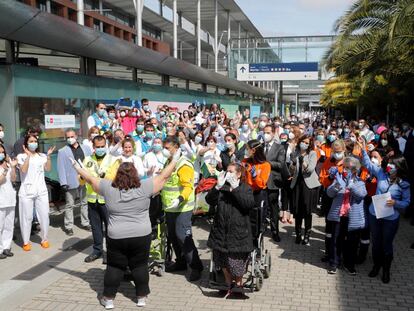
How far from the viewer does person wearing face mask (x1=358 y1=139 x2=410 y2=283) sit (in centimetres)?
585

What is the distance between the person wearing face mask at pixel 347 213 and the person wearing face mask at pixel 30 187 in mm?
4324

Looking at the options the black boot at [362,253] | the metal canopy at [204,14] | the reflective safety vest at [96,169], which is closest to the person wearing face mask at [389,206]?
the black boot at [362,253]

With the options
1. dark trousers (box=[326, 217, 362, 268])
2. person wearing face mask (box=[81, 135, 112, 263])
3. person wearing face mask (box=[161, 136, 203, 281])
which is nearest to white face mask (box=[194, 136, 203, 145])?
person wearing face mask (box=[81, 135, 112, 263])

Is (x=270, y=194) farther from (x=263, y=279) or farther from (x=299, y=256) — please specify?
(x=263, y=279)

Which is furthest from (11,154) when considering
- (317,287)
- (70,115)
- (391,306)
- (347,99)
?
(347,99)

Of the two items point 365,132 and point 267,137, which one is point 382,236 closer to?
point 267,137

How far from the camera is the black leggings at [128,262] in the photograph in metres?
5.09

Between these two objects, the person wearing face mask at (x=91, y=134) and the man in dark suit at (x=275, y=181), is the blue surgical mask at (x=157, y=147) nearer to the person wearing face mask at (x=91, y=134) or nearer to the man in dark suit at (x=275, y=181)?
the person wearing face mask at (x=91, y=134)

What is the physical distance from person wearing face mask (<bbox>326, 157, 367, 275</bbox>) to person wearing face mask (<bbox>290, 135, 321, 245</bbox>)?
1068 mm

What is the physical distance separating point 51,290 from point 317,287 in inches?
127

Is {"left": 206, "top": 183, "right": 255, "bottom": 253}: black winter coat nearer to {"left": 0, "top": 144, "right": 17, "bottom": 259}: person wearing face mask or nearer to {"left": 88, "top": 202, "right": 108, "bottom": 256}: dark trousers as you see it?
{"left": 88, "top": 202, "right": 108, "bottom": 256}: dark trousers

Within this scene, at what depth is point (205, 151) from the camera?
8.88m

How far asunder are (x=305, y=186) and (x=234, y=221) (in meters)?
2.58

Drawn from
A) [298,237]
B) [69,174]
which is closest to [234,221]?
[298,237]
